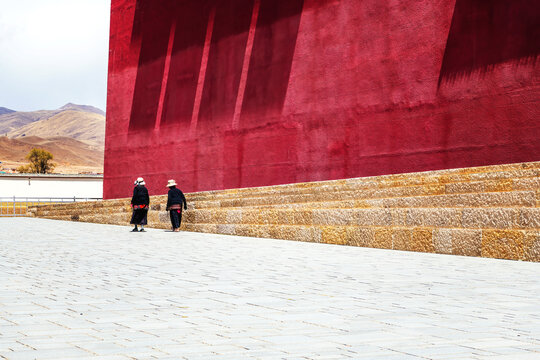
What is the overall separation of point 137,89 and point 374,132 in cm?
1215

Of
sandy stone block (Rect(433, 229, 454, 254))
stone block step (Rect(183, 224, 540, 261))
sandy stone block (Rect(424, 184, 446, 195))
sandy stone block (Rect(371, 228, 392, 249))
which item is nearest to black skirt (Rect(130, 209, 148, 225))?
stone block step (Rect(183, 224, 540, 261))

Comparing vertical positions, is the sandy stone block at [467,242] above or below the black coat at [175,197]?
below

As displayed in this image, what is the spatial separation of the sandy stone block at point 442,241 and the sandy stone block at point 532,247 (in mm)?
1232

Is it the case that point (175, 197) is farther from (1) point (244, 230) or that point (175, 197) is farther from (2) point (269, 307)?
(2) point (269, 307)

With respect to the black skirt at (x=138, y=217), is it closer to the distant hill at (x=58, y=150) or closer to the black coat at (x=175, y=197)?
the black coat at (x=175, y=197)

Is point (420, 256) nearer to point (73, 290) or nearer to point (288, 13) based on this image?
point (73, 290)

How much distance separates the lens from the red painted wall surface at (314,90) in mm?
13258

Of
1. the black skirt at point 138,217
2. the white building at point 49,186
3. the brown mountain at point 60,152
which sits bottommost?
the black skirt at point 138,217

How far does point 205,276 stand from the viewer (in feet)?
23.8

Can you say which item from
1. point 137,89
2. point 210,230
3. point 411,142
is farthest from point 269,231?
point 137,89

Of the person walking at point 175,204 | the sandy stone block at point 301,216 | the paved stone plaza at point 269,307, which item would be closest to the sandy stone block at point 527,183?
the paved stone plaza at point 269,307

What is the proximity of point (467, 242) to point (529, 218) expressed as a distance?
37.4 inches

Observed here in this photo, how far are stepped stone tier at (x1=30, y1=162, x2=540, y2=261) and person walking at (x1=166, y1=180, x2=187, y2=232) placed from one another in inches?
13.6

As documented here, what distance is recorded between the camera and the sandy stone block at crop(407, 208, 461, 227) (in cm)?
959
